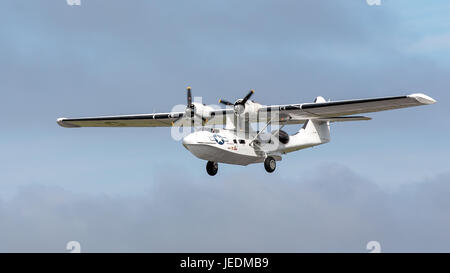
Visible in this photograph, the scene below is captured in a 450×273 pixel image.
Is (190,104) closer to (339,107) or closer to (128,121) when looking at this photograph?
(128,121)

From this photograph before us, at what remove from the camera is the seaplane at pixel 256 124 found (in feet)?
85.8

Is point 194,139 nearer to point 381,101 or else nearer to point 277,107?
point 277,107

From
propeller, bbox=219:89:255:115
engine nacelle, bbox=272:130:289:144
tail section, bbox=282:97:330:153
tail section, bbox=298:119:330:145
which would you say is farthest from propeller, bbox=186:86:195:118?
tail section, bbox=298:119:330:145

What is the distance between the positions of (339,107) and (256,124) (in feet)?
11.5

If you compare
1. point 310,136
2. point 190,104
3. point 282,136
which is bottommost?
point 282,136

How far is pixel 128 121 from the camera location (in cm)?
3173

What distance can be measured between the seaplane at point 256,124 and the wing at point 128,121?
2.4 inches

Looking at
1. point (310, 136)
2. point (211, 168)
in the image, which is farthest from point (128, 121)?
point (310, 136)

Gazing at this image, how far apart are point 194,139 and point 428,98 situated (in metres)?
8.57

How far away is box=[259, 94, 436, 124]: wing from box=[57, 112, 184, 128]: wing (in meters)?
4.58

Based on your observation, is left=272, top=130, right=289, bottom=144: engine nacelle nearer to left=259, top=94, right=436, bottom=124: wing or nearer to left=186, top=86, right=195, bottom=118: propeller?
left=259, top=94, right=436, bottom=124: wing

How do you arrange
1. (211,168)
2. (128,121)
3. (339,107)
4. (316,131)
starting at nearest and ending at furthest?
(339,107), (211,168), (316,131), (128,121)

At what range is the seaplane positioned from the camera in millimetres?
26141
